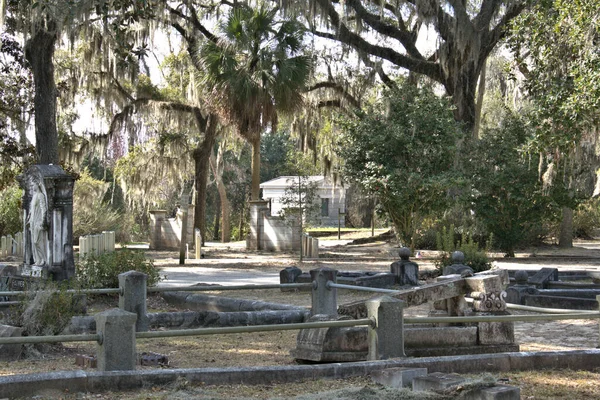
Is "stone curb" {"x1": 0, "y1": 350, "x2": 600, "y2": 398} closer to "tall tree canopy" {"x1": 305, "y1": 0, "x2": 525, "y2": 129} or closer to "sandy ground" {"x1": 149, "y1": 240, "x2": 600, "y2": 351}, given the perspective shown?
"sandy ground" {"x1": 149, "y1": 240, "x2": 600, "y2": 351}

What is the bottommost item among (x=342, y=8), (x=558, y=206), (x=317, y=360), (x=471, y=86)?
(x=317, y=360)

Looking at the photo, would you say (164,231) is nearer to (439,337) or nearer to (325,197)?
(325,197)

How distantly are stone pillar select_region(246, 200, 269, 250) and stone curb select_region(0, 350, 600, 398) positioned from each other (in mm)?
24242

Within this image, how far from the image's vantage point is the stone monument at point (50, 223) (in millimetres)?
14086

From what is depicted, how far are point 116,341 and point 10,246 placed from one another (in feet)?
71.9

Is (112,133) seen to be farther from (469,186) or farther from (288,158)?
(288,158)

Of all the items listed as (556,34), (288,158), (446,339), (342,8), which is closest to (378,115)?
(342,8)

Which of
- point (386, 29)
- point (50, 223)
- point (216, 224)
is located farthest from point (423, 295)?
point (216, 224)

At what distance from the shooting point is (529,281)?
1561 cm

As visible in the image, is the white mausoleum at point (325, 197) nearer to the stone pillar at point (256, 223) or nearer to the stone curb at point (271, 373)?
the stone pillar at point (256, 223)

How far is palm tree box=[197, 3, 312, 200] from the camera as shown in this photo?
25750 mm

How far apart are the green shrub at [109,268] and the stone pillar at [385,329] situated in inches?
309

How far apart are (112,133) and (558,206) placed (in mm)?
16870

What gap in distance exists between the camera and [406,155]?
26047mm
